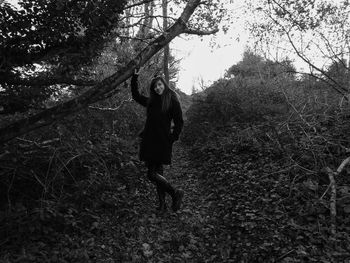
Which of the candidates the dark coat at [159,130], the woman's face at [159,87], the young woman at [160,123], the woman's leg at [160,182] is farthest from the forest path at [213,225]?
the woman's face at [159,87]

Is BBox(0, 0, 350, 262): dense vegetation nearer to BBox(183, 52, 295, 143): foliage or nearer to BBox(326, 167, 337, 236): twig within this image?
BBox(326, 167, 337, 236): twig

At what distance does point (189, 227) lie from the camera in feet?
16.1

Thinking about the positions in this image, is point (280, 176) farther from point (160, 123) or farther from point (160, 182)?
point (160, 123)

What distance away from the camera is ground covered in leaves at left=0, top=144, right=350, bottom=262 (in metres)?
3.70

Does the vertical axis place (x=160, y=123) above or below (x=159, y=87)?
below

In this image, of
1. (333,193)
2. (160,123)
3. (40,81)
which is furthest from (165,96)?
(333,193)

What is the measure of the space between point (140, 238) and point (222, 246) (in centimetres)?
122

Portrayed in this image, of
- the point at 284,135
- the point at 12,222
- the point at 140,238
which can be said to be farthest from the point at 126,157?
the point at 284,135

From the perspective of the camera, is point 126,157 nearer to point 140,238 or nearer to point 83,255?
point 140,238

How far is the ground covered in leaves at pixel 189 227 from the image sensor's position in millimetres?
3703

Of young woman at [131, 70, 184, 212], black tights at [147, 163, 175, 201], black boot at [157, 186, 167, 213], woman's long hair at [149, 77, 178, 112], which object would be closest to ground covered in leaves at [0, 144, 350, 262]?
black boot at [157, 186, 167, 213]

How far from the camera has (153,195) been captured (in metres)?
6.18

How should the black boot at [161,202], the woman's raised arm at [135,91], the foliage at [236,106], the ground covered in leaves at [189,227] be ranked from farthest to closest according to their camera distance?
1. the foliage at [236,106]
2. the black boot at [161,202]
3. the woman's raised arm at [135,91]
4. the ground covered in leaves at [189,227]

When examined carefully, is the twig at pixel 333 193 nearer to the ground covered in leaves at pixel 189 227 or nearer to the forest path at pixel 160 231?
the ground covered in leaves at pixel 189 227
